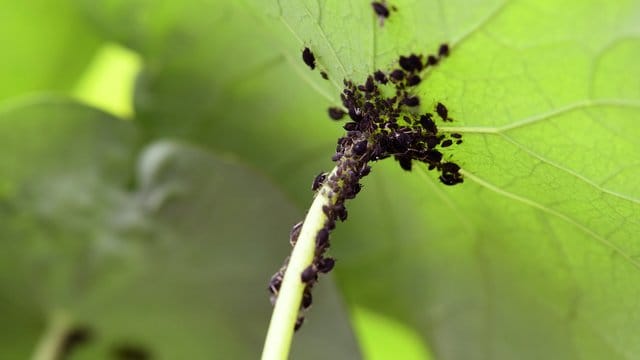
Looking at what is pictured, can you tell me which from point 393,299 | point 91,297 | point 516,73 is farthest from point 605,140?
point 91,297

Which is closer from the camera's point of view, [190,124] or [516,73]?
[516,73]

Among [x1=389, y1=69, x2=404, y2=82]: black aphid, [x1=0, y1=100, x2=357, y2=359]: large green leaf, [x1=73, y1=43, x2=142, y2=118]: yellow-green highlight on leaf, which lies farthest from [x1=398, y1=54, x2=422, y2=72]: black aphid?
[x1=73, y1=43, x2=142, y2=118]: yellow-green highlight on leaf

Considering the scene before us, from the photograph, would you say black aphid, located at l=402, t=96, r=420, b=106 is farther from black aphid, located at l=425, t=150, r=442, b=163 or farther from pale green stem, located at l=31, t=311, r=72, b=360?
pale green stem, located at l=31, t=311, r=72, b=360

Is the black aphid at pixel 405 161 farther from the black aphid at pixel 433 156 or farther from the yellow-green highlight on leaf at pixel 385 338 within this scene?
the yellow-green highlight on leaf at pixel 385 338

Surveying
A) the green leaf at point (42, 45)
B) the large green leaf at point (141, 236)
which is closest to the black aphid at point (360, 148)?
the large green leaf at point (141, 236)

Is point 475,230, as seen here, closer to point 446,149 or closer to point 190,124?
point 446,149

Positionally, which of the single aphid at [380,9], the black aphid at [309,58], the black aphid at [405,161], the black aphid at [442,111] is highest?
the black aphid at [309,58]
